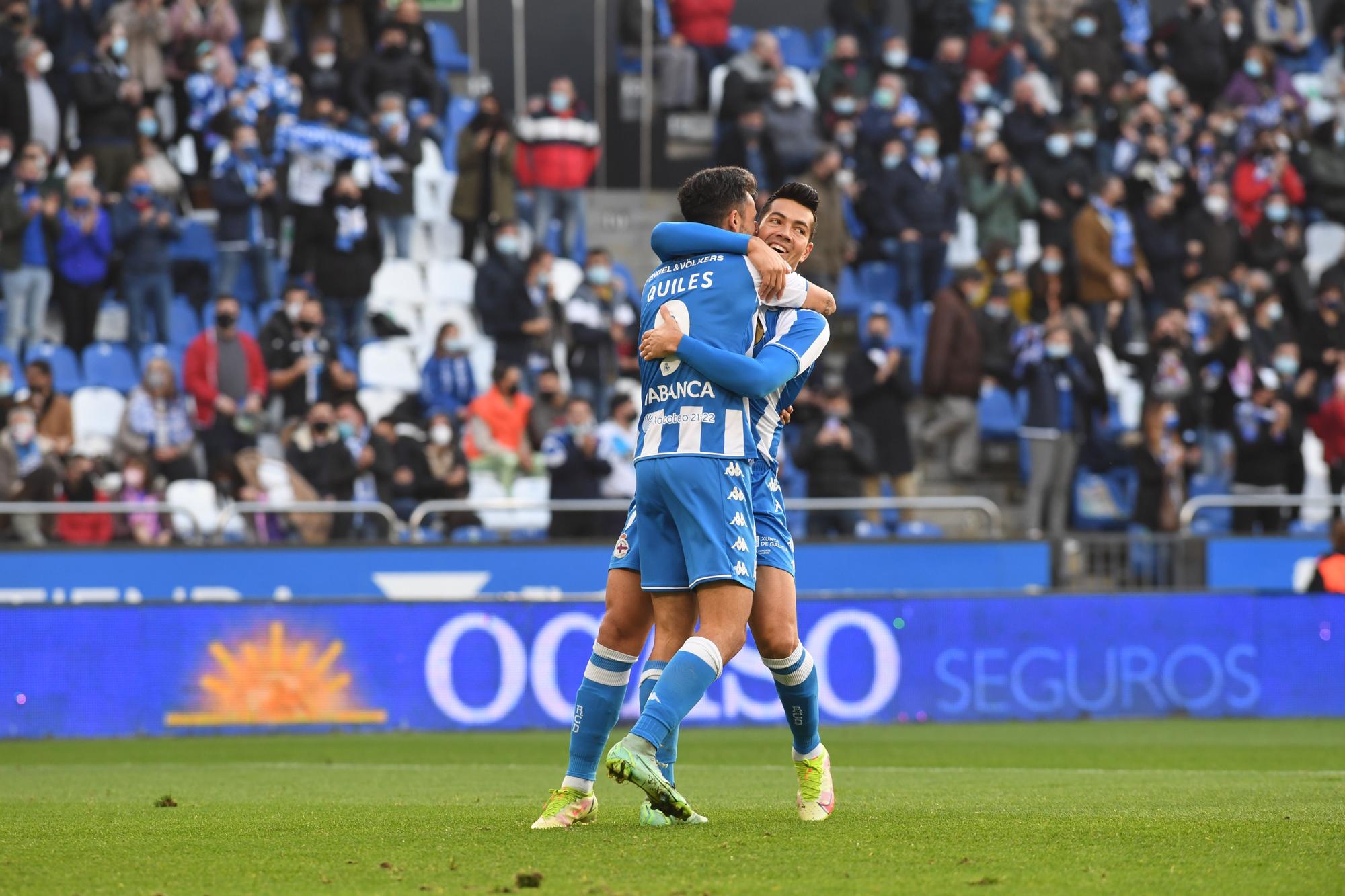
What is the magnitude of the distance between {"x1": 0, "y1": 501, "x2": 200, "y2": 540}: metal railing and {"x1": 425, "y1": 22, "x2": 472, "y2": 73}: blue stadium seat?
8652 millimetres

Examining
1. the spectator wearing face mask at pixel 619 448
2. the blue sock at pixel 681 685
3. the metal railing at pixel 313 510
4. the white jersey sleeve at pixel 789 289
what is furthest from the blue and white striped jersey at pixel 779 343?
the spectator wearing face mask at pixel 619 448

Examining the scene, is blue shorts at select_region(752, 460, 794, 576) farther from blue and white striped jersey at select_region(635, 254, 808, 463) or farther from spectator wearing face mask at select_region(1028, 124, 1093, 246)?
spectator wearing face mask at select_region(1028, 124, 1093, 246)

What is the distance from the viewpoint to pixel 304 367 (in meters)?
17.2

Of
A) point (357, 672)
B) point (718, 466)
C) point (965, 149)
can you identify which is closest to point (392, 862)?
point (718, 466)

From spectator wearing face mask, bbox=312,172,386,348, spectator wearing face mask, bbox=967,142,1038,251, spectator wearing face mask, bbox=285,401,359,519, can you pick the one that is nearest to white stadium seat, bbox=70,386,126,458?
spectator wearing face mask, bbox=285,401,359,519

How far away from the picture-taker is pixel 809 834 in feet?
19.6

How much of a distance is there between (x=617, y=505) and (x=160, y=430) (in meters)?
4.41

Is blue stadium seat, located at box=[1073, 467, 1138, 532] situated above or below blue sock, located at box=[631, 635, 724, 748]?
below

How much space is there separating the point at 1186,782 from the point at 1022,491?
33.1 feet

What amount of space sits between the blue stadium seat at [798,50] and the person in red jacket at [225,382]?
8.80 metres

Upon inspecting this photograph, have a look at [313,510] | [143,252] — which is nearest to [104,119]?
[143,252]

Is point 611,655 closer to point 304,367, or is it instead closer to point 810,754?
point 810,754

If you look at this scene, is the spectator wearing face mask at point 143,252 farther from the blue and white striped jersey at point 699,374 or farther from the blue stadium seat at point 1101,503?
the blue and white striped jersey at point 699,374

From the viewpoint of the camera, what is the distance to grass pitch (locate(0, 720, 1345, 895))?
494 centimetres
